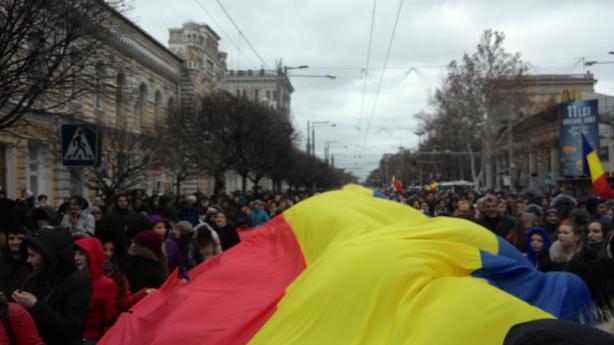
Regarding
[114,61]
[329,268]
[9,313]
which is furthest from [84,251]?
[114,61]

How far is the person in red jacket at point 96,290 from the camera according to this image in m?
4.63

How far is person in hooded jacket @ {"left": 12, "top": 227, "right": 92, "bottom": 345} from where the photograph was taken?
3.94 metres

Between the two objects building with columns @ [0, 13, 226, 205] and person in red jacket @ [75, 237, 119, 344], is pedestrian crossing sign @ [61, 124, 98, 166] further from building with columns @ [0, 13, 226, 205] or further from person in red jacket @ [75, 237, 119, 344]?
person in red jacket @ [75, 237, 119, 344]

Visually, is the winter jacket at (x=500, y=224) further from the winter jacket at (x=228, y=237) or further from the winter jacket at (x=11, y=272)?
the winter jacket at (x=11, y=272)

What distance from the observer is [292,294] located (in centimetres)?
397

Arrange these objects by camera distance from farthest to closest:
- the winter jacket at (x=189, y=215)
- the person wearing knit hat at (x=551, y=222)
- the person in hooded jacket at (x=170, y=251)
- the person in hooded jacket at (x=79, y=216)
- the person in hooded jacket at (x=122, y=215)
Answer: the winter jacket at (x=189, y=215)
the person in hooded jacket at (x=79, y=216)
the person in hooded jacket at (x=122, y=215)
the person wearing knit hat at (x=551, y=222)
the person in hooded jacket at (x=170, y=251)

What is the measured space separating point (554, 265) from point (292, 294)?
116 inches

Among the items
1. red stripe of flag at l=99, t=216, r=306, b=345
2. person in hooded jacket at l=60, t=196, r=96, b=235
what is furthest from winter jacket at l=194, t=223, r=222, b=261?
person in hooded jacket at l=60, t=196, r=96, b=235

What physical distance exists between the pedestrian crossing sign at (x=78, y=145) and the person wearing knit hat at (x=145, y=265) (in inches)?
123

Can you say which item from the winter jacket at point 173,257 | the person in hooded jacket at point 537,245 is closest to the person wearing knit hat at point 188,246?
the winter jacket at point 173,257

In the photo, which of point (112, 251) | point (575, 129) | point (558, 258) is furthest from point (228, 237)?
point (575, 129)

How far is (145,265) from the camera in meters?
5.90

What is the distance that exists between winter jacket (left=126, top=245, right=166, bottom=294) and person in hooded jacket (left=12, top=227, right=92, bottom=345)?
1575 millimetres

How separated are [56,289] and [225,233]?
6036mm
